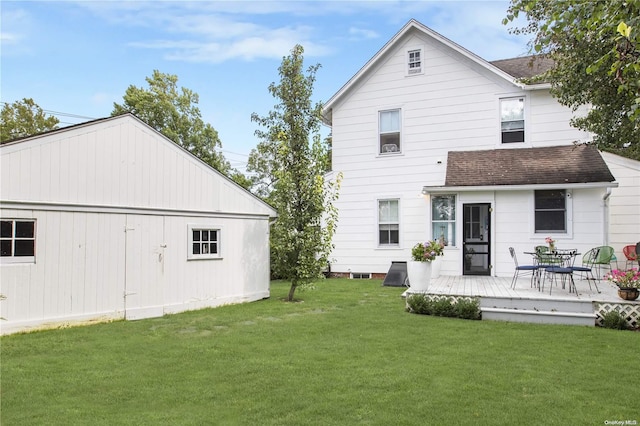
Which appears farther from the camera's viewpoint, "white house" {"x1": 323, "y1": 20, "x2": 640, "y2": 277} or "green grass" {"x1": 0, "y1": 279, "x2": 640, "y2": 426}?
"white house" {"x1": 323, "y1": 20, "x2": 640, "y2": 277}

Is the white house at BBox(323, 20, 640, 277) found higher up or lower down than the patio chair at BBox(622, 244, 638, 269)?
higher up

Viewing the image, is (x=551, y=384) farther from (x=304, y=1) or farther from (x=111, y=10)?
(x=111, y=10)

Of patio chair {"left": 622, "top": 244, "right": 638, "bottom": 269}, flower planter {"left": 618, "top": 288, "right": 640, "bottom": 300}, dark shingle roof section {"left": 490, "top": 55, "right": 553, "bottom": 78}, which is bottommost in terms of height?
flower planter {"left": 618, "top": 288, "right": 640, "bottom": 300}

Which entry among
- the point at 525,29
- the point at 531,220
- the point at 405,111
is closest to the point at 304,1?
the point at 405,111

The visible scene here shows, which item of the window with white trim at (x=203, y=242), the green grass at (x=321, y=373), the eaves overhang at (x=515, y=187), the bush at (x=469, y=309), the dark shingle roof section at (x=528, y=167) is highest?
the dark shingle roof section at (x=528, y=167)

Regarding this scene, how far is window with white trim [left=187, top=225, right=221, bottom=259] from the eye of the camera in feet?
Answer: 32.4

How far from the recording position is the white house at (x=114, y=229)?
24.1ft

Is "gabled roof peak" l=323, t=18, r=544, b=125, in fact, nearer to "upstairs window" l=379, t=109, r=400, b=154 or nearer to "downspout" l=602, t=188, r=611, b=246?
"upstairs window" l=379, t=109, r=400, b=154

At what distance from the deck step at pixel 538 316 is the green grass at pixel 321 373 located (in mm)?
349

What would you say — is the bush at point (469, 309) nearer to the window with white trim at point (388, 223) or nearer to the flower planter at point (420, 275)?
the flower planter at point (420, 275)

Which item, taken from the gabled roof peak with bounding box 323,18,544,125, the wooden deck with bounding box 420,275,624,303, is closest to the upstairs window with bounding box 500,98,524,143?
the gabled roof peak with bounding box 323,18,544,125

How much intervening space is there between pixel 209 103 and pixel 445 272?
21.9m

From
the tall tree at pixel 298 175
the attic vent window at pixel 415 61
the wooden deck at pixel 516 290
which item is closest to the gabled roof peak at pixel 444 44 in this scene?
the attic vent window at pixel 415 61

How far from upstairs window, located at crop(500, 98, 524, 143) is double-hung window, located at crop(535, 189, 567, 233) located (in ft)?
7.51
